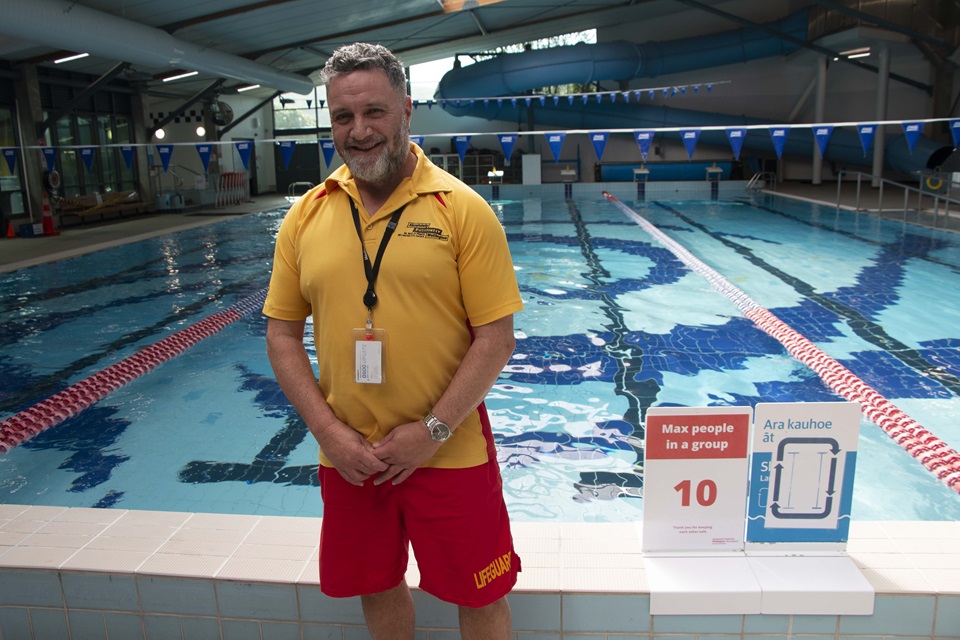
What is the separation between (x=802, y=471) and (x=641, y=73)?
677 inches

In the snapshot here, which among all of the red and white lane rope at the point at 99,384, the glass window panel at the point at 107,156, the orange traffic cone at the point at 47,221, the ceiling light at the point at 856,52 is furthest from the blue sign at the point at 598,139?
the glass window panel at the point at 107,156

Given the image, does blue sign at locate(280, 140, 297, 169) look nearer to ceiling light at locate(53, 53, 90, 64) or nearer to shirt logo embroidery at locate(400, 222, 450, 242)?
ceiling light at locate(53, 53, 90, 64)

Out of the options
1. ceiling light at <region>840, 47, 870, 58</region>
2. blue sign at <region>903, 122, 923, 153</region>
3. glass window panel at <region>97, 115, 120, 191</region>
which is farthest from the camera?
ceiling light at <region>840, 47, 870, 58</region>

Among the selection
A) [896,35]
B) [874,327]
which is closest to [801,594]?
[874,327]

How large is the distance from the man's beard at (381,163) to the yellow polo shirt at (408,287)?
0.04m

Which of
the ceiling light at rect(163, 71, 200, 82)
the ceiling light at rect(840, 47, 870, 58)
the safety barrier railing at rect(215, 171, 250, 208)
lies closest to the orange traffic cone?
the ceiling light at rect(163, 71, 200, 82)

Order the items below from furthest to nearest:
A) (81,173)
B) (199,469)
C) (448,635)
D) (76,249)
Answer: (81,173), (76,249), (199,469), (448,635)

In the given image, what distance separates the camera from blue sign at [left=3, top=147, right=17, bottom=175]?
11438mm

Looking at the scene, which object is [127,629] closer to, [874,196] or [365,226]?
[365,226]

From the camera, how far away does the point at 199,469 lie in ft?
11.0

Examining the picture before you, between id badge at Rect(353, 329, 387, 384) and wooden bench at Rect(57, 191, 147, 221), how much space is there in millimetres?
13005

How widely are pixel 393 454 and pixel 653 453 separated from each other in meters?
0.68

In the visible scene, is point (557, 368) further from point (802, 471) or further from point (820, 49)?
point (820, 49)

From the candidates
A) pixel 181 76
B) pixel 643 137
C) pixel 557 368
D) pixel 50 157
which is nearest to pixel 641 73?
pixel 643 137
